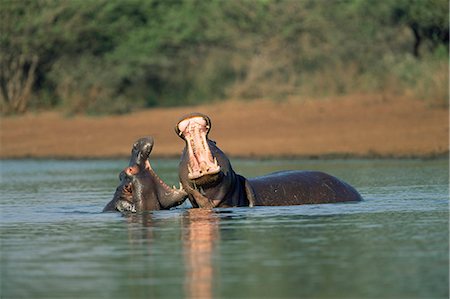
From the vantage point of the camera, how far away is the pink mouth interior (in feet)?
34.8

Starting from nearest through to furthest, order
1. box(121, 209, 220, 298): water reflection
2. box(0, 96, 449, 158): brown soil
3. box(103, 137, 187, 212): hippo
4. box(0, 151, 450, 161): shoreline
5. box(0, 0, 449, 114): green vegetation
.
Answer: box(121, 209, 220, 298): water reflection
box(103, 137, 187, 212): hippo
box(0, 151, 450, 161): shoreline
box(0, 96, 449, 158): brown soil
box(0, 0, 449, 114): green vegetation

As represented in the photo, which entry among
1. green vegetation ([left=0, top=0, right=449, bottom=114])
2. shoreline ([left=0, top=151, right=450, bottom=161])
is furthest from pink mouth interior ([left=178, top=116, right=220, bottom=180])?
green vegetation ([left=0, top=0, right=449, bottom=114])

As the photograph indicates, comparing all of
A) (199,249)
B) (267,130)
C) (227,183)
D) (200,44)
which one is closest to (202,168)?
(227,183)

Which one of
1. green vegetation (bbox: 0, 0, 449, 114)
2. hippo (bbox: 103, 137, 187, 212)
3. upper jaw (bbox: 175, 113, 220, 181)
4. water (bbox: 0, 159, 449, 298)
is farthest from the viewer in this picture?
green vegetation (bbox: 0, 0, 449, 114)

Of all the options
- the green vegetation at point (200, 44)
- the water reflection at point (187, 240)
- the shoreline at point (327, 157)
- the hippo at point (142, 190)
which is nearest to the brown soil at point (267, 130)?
the shoreline at point (327, 157)

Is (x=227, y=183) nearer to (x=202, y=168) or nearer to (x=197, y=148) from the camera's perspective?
(x=202, y=168)

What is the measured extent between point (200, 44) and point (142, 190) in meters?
18.4

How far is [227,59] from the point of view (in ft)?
94.5

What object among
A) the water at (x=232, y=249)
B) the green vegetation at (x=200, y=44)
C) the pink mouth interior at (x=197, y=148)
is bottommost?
the water at (x=232, y=249)

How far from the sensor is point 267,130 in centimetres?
2314

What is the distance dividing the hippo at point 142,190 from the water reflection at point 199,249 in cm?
26

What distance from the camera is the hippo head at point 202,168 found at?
1063 cm

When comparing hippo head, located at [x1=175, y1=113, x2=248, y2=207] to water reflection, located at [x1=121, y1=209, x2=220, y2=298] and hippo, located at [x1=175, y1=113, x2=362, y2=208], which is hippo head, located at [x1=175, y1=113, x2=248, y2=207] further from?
water reflection, located at [x1=121, y1=209, x2=220, y2=298]

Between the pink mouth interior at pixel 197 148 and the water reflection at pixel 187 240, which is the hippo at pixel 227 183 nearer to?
the pink mouth interior at pixel 197 148
